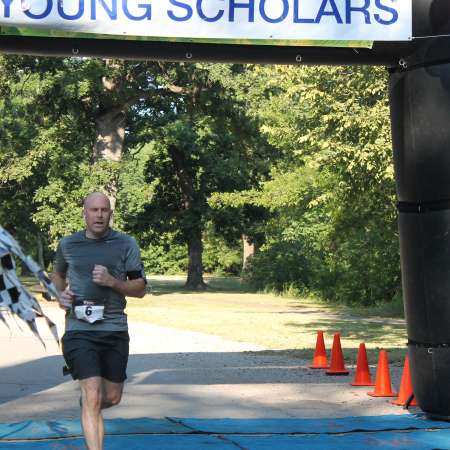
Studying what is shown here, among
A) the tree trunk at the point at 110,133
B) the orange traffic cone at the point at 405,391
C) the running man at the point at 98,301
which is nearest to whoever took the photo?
the running man at the point at 98,301

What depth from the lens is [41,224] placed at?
133 ft

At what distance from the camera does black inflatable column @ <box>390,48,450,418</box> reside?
919 centimetres

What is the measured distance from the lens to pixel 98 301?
6.96 metres

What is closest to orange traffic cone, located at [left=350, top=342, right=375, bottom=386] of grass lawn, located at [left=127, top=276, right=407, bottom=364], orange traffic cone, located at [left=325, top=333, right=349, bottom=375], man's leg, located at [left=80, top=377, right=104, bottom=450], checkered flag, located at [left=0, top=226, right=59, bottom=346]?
orange traffic cone, located at [left=325, top=333, right=349, bottom=375]

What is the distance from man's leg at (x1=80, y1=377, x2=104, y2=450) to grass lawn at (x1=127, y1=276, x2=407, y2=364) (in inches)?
358

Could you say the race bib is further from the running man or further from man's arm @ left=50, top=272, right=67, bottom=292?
man's arm @ left=50, top=272, right=67, bottom=292

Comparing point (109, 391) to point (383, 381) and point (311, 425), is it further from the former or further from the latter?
point (383, 381)

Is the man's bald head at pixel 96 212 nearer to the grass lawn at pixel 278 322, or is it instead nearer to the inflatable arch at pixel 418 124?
the inflatable arch at pixel 418 124

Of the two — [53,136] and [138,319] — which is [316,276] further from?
[138,319]

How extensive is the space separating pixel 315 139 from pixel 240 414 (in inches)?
467

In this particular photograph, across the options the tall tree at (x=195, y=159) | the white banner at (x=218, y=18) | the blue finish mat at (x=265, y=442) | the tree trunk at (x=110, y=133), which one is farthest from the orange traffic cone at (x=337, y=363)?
the tree trunk at (x=110, y=133)

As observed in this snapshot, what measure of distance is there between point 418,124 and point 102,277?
12.3 ft

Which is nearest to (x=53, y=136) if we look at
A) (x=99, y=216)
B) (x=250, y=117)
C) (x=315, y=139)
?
(x=250, y=117)

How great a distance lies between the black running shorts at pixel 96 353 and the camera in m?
6.91
